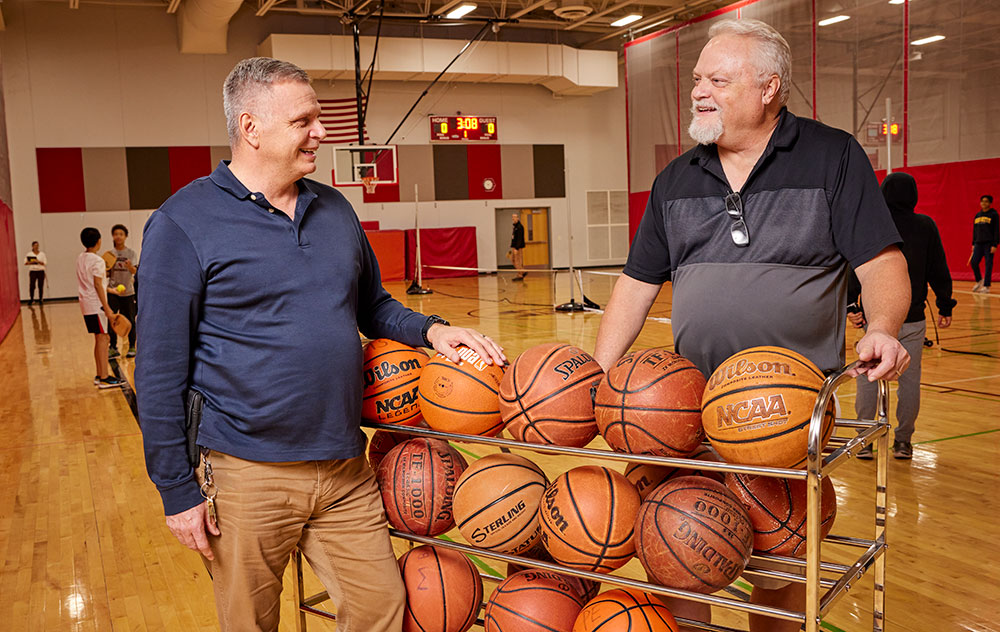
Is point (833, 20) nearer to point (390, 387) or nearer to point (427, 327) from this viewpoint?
point (427, 327)

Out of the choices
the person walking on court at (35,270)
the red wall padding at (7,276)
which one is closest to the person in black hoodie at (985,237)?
the red wall padding at (7,276)

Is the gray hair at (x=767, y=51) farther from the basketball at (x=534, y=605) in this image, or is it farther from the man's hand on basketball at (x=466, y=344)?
the basketball at (x=534, y=605)

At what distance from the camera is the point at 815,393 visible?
1.82m

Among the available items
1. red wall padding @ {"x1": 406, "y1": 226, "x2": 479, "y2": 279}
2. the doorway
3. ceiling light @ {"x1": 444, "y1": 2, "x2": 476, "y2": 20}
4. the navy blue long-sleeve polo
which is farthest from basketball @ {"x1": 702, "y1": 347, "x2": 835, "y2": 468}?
the doorway

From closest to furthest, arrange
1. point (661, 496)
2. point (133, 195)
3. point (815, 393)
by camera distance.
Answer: point (815, 393) → point (661, 496) → point (133, 195)

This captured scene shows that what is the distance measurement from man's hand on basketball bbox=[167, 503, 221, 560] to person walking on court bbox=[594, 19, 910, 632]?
139 centimetres

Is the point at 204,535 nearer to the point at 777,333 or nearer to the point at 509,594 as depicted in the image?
the point at 509,594

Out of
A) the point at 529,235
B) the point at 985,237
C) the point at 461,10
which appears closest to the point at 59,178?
the point at 461,10

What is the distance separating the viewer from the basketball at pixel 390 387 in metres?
2.44

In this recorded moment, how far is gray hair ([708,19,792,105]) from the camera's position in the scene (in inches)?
86.7

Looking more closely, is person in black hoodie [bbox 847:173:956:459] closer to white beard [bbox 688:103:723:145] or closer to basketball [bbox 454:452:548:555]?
white beard [bbox 688:103:723:145]

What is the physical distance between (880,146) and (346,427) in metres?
16.0

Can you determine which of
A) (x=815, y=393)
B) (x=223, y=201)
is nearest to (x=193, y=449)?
(x=223, y=201)

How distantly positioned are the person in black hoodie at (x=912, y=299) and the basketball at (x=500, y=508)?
3380 mm
